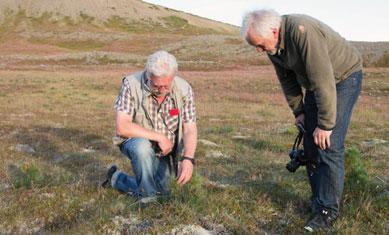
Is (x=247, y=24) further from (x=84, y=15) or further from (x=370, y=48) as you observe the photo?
(x=84, y=15)

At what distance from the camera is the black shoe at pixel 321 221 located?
16.2 feet

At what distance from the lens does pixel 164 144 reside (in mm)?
6254

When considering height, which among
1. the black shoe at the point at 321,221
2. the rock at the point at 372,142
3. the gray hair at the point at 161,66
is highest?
the gray hair at the point at 161,66

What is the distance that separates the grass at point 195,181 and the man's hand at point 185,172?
0.27 ft

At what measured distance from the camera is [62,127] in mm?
14922

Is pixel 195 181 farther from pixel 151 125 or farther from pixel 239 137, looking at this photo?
pixel 239 137

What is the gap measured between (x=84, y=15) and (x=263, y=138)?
124394 millimetres

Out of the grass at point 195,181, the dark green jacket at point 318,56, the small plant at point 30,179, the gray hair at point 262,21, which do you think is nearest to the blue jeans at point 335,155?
the dark green jacket at point 318,56

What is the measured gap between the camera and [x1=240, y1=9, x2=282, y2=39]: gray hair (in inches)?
185

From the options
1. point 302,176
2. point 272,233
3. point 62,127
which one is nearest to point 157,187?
point 272,233

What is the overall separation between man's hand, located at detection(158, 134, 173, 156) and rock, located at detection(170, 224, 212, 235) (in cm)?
158

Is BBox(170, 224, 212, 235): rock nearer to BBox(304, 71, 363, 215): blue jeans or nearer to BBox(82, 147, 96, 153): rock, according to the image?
BBox(304, 71, 363, 215): blue jeans

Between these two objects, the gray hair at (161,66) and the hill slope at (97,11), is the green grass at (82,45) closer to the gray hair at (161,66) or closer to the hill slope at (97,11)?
the hill slope at (97,11)

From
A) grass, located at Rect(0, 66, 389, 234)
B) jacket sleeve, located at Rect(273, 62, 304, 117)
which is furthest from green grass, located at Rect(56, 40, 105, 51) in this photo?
jacket sleeve, located at Rect(273, 62, 304, 117)
